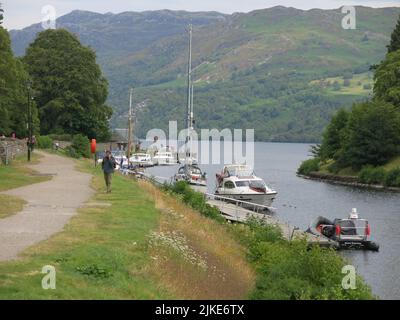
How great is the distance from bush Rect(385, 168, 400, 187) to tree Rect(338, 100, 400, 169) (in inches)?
313

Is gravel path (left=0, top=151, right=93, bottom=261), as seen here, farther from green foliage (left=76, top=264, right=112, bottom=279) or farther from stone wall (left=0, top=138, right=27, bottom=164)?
stone wall (left=0, top=138, right=27, bottom=164)

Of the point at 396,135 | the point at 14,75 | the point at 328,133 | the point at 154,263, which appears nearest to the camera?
the point at 154,263

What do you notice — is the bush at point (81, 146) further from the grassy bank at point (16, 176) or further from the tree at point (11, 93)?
the grassy bank at point (16, 176)

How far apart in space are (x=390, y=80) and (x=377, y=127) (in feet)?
27.4

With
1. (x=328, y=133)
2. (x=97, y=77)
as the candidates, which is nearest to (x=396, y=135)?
(x=328, y=133)

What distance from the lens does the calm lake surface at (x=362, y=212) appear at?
126 feet

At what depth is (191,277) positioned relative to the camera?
21.1 metres

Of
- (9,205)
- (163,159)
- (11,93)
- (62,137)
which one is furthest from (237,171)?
(163,159)

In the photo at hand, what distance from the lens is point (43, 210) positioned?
27750mm

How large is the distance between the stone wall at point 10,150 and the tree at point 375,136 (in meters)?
58.1

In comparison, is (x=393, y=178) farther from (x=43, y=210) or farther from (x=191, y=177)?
(x=43, y=210)
